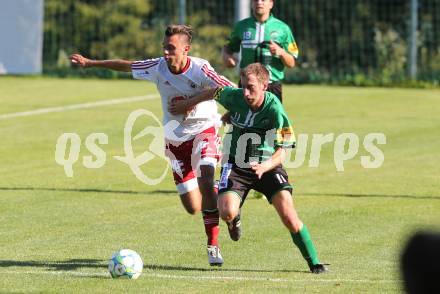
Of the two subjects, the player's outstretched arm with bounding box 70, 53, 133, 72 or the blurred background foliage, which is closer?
the player's outstretched arm with bounding box 70, 53, 133, 72

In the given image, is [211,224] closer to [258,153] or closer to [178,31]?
[258,153]

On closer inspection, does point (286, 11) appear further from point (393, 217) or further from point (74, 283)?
point (74, 283)

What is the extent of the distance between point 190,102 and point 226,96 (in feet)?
1.42

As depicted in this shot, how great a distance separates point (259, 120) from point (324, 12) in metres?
22.2

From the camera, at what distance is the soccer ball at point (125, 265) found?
6.35m

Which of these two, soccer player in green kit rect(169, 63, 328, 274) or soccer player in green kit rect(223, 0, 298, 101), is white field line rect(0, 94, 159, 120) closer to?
soccer player in green kit rect(223, 0, 298, 101)

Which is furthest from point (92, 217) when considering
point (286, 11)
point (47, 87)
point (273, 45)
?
point (286, 11)

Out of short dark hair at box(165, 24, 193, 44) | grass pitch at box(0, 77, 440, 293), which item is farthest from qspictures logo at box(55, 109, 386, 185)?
short dark hair at box(165, 24, 193, 44)

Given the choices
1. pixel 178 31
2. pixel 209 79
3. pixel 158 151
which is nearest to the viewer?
pixel 178 31

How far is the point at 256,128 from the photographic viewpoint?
670cm

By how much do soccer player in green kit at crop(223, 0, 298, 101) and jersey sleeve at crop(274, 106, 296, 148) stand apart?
4.16 meters

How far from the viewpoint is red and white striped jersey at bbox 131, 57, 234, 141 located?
745cm

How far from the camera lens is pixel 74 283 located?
623cm

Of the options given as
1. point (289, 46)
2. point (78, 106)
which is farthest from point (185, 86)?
point (78, 106)
